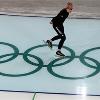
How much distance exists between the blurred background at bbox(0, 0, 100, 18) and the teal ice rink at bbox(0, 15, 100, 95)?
0.48m

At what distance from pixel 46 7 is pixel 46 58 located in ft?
11.9

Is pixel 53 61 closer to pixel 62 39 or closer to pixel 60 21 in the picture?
pixel 62 39

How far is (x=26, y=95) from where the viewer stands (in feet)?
23.8

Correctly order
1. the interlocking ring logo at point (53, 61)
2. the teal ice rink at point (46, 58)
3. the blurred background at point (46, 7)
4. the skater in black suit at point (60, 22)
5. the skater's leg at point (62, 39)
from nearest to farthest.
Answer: the teal ice rink at point (46, 58), the interlocking ring logo at point (53, 61), the skater in black suit at point (60, 22), the skater's leg at point (62, 39), the blurred background at point (46, 7)

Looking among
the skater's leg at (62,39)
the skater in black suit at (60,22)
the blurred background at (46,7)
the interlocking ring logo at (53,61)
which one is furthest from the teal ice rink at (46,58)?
the blurred background at (46,7)

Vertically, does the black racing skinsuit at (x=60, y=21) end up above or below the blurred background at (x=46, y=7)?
below

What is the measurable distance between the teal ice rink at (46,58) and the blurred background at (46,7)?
484 millimetres

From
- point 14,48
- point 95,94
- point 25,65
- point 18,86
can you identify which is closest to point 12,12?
point 14,48

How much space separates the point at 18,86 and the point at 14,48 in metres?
1.77

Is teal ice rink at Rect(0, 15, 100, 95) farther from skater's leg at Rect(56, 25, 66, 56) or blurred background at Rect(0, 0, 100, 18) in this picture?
blurred background at Rect(0, 0, 100, 18)

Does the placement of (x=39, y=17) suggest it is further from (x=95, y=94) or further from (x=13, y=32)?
(x=95, y=94)

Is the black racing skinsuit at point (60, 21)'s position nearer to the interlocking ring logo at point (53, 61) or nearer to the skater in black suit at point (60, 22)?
the skater in black suit at point (60, 22)

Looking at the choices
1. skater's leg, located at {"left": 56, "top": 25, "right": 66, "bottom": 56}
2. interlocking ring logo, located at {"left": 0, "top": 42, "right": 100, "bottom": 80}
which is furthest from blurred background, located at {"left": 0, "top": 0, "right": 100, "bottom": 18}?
skater's leg, located at {"left": 56, "top": 25, "right": 66, "bottom": 56}

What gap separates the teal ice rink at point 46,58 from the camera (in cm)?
768
